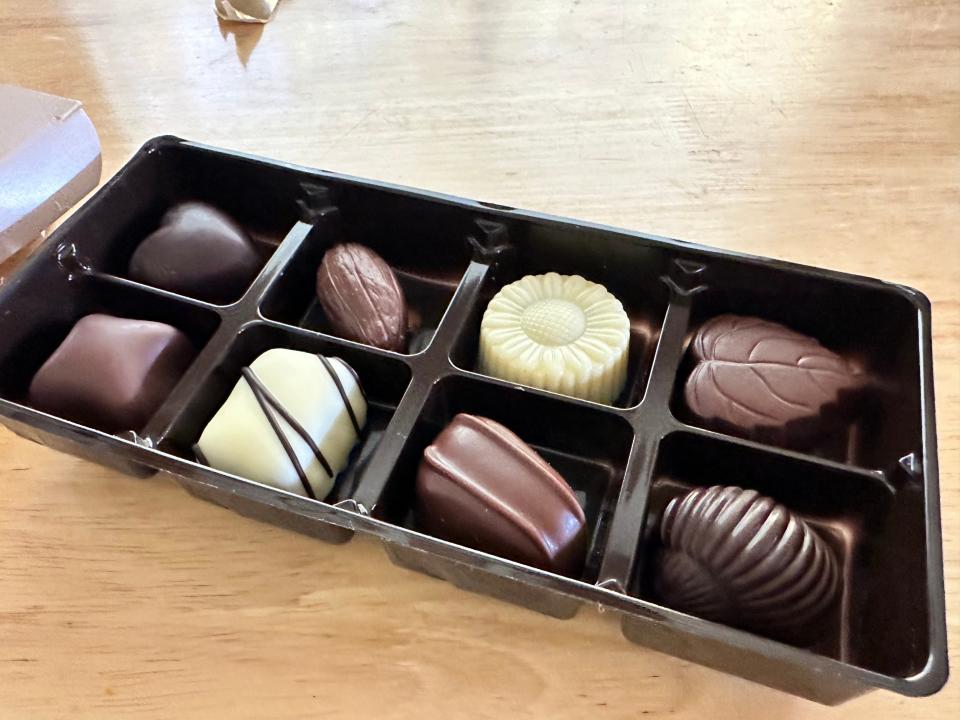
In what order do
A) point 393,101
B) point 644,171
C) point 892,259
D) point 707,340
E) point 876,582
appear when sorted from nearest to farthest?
point 876,582
point 707,340
point 892,259
point 644,171
point 393,101

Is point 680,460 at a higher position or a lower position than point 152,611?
higher

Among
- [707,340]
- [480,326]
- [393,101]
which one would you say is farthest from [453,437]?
[393,101]

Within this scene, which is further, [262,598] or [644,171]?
[644,171]

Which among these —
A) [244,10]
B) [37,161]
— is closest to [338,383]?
[37,161]

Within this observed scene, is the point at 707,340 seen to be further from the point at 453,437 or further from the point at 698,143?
the point at 698,143

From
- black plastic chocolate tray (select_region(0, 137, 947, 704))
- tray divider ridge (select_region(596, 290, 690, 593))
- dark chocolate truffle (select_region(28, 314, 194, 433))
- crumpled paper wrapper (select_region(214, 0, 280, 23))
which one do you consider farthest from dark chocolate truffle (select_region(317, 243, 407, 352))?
crumpled paper wrapper (select_region(214, 0, 280, 23))

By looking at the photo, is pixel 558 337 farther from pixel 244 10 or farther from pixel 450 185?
pixel 244 10
